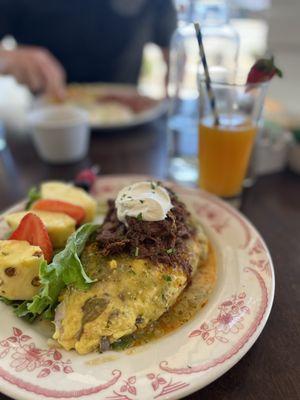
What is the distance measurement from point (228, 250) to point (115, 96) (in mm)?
1669

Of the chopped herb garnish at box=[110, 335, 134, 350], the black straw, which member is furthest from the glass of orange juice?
the chopped herb garnish at box=[110, 335, 134, 350]

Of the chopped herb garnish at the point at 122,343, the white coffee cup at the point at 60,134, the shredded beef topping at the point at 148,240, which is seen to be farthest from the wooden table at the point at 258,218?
the shredded beef topping at the point at 148,240

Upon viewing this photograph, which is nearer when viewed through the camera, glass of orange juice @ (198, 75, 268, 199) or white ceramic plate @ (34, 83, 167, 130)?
glass of orange juice @ (198, 75, 268, 199)

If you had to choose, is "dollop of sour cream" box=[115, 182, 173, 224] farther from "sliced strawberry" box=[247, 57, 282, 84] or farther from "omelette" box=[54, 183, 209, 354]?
"sliced strawberry" box=[247, 57, 282, 84]

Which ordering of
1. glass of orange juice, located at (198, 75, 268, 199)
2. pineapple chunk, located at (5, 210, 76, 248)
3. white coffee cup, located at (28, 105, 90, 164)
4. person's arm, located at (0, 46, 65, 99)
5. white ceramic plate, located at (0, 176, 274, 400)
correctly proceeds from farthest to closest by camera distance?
person's arm, located at (0, 46, 65, 99) → white coffee cup, located at (28, 105, 90, 164) → glass of orange juice, located at (198, 75, 268, 199) → pineapple chunk, located at (5, 210, 76, 248) → white ceramic plate, located at (0, 176, 274, 400)

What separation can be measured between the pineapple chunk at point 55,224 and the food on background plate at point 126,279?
10cm

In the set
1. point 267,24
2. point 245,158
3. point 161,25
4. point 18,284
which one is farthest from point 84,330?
point 267,24

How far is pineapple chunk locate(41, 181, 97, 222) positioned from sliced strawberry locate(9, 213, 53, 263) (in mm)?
236

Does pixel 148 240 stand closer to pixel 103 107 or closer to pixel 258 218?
pixel 258 218

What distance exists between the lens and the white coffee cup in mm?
1932

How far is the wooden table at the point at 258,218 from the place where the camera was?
0.91m

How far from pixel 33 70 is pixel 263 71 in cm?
155

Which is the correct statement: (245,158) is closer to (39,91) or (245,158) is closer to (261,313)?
(261,313)

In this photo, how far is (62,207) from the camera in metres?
1.34
